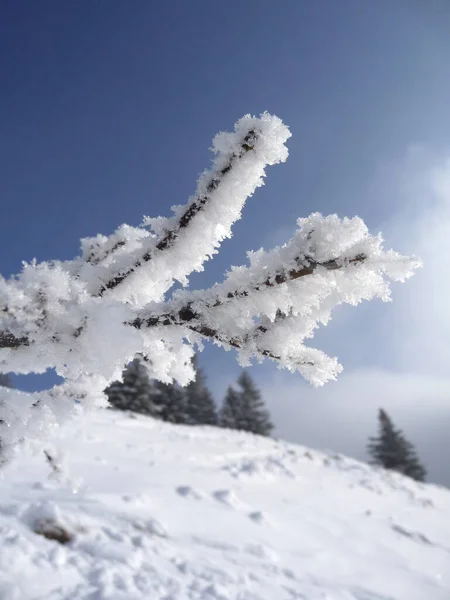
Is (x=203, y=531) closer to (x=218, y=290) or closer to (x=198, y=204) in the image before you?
(x=218, y=290)

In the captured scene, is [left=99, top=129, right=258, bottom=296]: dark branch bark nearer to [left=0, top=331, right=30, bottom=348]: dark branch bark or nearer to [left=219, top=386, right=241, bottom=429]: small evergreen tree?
[left=0, top=331, right=30, bottom=348]: dark branch bark

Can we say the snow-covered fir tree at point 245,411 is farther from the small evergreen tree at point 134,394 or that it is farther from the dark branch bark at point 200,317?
the dark branch bark at point 200,317

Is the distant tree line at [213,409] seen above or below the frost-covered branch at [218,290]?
above

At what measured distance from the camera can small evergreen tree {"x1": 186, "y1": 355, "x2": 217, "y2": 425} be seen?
32031 mm

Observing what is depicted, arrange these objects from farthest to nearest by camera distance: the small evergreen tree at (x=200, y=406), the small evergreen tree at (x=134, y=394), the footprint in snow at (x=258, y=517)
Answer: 1. the small evergreen tree at (x=200, y=406)
2. the small evergreen tree at (x=134, y=394)
3. the footprint in snow at (x=258, y=517)

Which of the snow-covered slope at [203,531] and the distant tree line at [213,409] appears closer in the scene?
the snow-covered slope at [203,531]

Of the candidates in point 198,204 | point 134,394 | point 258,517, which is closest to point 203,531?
point 258,517

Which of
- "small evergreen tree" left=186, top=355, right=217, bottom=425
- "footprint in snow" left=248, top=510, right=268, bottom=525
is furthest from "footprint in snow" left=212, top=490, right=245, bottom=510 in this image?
"small evergreen tree" left=186, top=355, right=217, bottom=425

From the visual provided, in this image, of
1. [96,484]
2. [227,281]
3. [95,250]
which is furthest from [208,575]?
[227,281]

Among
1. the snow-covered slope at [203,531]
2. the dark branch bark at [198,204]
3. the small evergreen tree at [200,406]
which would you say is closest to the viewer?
the dark branch bark at [198,204]

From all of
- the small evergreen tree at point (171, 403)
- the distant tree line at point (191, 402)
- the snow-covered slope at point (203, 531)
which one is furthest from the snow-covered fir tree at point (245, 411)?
the snow-covered slope at point (203, 531)

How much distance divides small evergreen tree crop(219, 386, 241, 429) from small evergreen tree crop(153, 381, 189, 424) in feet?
12.9

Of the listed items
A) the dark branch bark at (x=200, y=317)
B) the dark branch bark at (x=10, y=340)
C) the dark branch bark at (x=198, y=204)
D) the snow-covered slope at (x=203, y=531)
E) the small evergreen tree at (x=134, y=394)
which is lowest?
the snow-covered slope at (x=203, y=531)

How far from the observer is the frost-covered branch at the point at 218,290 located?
111 cm
